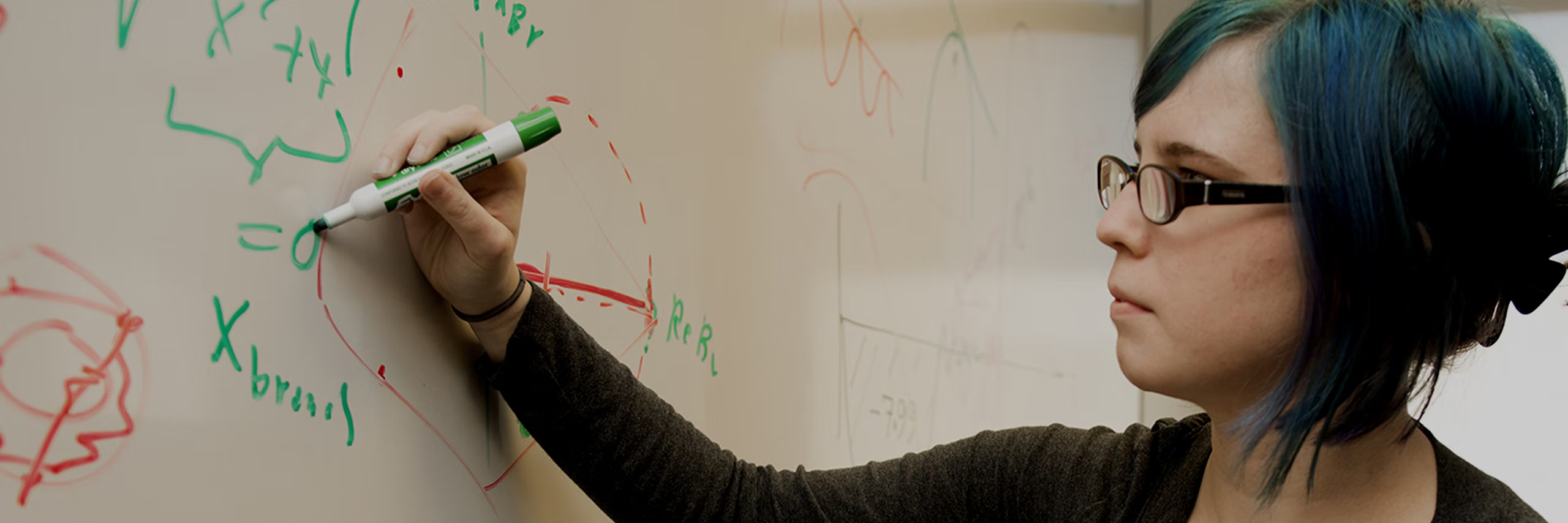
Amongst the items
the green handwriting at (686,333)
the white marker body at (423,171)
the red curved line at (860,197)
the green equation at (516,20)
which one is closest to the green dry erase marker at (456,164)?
the white marker body at (423,171)

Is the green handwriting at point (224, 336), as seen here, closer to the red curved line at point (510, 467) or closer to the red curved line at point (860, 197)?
the red curved line at point (510, 467)

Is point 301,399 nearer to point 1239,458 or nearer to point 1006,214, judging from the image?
point 1239,458

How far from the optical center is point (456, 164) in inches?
21.4

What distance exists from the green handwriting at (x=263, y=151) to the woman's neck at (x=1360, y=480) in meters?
0.51

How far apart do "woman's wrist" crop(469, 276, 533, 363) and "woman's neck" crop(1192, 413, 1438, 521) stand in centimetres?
41

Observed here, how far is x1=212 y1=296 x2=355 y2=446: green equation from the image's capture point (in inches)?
18.6

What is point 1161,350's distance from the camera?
2.03 feet

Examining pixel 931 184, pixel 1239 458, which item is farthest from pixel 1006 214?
pixel 1239 458

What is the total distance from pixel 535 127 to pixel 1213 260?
355mm

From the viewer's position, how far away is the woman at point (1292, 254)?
57cm

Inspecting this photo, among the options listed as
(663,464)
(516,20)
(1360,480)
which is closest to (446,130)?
(516,20)

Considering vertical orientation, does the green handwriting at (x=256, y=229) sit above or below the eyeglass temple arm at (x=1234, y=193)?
below

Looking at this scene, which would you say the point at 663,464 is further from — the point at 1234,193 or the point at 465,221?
the point at 1234,193

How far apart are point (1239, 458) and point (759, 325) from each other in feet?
1.22
